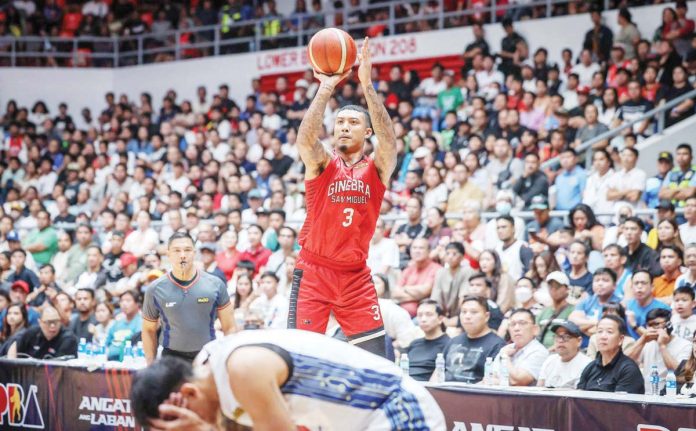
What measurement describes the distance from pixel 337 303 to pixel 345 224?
0.50 meters

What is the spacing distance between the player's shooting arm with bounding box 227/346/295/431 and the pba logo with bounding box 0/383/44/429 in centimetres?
630

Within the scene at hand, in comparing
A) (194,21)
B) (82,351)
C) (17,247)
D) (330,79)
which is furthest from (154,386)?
(194,21)

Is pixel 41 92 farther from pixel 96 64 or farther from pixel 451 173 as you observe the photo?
pixel 451 173

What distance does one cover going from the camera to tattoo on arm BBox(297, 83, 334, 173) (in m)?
6.10

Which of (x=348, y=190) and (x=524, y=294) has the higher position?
(x=348, y=190)

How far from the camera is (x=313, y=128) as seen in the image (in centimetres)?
614

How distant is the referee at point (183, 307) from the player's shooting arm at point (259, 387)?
181 inches

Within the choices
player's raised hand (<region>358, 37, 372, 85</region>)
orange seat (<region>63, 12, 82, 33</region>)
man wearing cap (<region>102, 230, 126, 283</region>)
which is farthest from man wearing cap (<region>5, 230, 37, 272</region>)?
player's raised hand (<region>358, 37, 372, 85</region>)

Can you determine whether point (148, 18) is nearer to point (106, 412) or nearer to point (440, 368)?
point (106, 412)

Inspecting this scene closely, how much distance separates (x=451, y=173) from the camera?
43.2 feet

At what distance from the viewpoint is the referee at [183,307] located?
8.02 m

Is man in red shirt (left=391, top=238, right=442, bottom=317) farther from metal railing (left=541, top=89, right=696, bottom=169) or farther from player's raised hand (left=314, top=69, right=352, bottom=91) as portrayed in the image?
player's raised hand (left=314, top=69, right=352, bottom=91)

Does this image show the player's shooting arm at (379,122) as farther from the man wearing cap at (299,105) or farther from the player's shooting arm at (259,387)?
the man wearing cap at (299,105)

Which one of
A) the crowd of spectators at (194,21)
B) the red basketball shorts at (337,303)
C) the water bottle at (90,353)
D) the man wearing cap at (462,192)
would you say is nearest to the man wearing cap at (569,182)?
the man wearing cap at (462,192)
